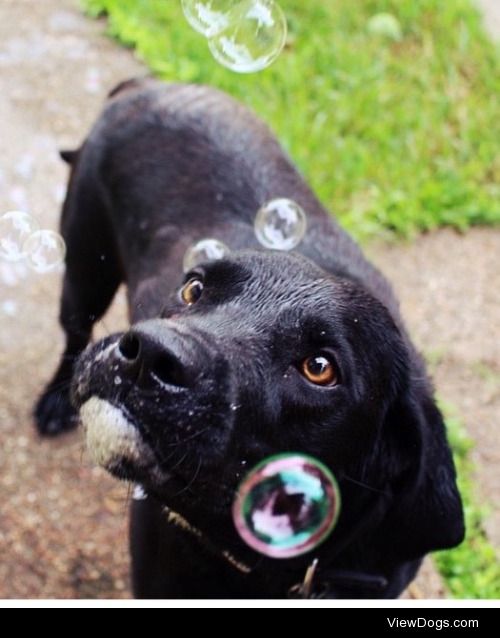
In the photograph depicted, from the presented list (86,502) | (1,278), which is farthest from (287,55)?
(86,502)

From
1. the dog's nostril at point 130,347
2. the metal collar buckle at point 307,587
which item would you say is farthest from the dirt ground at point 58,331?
the dog's nostril at point 130,347

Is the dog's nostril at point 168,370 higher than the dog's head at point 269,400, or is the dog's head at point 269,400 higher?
the dog's nostril at point 168,370

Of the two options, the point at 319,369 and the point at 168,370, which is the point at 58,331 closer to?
the point at 319,369

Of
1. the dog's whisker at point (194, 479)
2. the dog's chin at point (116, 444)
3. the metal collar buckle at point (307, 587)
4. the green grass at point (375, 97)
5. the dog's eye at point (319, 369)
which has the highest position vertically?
the dog's eye at point (319, 369)

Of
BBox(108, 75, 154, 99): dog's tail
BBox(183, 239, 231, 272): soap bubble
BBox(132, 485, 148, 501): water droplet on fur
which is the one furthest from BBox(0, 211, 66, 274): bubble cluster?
BBox(132, 485, 148, 501): water droplet on fur

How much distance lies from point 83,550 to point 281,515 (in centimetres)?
147

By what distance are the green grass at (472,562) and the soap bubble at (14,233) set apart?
7.24 feet

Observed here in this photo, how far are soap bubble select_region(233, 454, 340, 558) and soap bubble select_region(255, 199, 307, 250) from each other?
0.94m

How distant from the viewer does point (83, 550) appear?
399cm

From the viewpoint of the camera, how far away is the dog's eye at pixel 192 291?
2750mm

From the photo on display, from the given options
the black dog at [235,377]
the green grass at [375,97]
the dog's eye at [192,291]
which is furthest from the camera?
the green grass at [375,97]

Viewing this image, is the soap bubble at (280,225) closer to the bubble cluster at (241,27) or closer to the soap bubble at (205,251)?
the soap bubble at (205,251)

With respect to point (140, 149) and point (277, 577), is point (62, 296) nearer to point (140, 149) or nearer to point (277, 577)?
point (140, 149)

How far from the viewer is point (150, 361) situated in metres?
2.18
